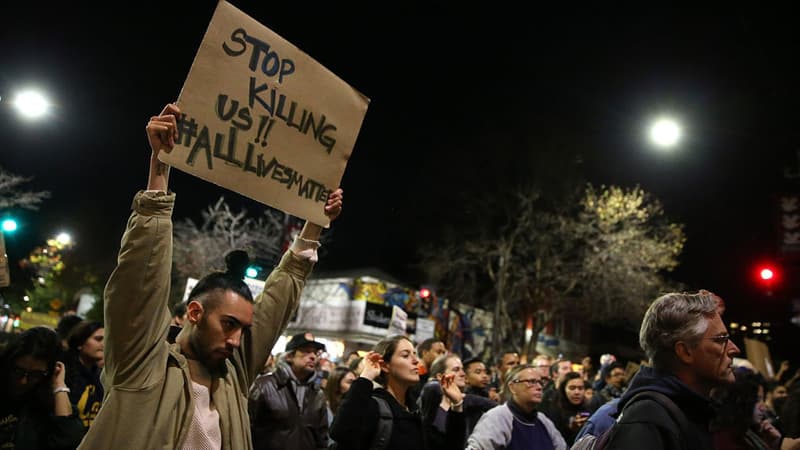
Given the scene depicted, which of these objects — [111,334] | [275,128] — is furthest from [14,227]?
[111,334]

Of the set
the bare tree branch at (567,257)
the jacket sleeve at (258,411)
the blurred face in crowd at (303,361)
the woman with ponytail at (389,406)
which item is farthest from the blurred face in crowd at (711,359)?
the bare tree branch at (567,257)

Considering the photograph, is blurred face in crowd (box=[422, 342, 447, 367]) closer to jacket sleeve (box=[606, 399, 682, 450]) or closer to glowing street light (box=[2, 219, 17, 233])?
glowing street light (box=[2, 219, 17, 233])

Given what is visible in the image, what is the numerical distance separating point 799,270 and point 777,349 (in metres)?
17.6

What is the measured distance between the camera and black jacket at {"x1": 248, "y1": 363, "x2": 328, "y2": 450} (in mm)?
5309

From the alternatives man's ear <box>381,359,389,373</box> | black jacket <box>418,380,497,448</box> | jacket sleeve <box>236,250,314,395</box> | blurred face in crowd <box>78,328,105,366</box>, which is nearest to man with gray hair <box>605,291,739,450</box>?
jacket sleeve <box>236,250,314,395</box>

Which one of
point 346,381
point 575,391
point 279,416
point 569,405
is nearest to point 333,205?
point 279,416

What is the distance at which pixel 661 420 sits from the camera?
7.70 ft

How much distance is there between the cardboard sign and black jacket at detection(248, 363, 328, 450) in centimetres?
290

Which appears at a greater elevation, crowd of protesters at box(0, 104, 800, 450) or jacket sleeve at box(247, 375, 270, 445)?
crowd of protesters at box(0, 104, 800, 450)

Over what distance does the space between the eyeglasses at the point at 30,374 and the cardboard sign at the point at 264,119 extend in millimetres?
2215

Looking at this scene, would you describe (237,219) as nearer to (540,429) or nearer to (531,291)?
(531,291)

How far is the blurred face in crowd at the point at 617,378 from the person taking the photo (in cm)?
939

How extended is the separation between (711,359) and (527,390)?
2.94 metres

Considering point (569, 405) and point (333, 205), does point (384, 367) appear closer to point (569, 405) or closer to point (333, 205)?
point (333, 205)
